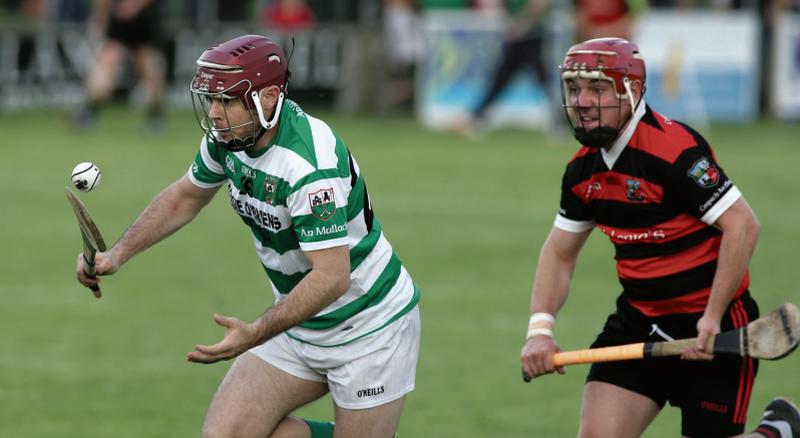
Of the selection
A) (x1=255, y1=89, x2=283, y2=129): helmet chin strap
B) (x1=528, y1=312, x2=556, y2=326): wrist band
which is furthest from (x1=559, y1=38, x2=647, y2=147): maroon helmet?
(x1=255, y1=89, x2=283, y2=129): helmet chin strap

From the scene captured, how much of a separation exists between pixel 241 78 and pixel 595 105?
130 cm

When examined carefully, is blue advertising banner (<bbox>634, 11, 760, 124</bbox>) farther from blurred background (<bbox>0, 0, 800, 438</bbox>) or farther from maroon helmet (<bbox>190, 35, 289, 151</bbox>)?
maroon helmet (<bbox>190, 35, 289, 151</bbox>)

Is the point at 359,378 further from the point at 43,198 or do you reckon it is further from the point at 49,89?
the point at 49,89

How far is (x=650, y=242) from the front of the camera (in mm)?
5328

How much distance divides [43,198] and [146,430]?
724 centimetres

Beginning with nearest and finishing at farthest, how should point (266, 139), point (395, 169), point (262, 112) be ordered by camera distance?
point (262, 112) → point (266, 139) → point (395, 169)

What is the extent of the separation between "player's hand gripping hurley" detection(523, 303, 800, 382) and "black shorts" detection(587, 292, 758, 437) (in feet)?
0.73

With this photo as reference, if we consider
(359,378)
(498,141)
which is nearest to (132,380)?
(359,378)

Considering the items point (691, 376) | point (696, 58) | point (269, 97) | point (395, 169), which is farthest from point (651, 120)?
point (696, 58)

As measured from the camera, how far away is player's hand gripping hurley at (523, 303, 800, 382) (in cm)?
490

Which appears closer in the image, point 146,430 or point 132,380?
point 146,430

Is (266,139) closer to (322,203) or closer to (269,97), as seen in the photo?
(269,97)

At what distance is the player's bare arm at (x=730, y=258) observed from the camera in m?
5.06

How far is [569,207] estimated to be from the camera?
5500mm
